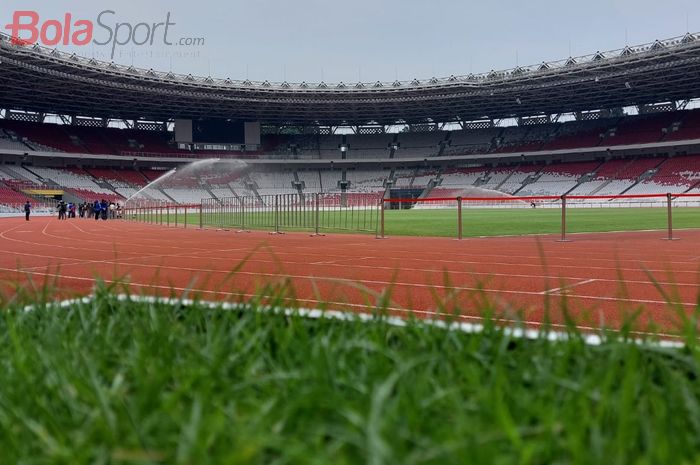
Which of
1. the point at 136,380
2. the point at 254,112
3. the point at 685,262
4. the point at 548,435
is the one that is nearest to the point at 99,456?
the point at 136,380

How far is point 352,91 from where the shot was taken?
6019cm

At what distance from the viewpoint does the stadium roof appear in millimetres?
47031

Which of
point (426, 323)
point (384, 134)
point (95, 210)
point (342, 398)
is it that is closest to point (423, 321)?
point (426, 323)

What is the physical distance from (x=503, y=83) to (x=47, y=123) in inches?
1828

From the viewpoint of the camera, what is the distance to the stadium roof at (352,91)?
47.0 m

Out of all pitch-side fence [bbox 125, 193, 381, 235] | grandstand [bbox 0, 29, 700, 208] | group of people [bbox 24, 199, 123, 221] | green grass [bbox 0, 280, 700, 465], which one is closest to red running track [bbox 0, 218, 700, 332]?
green grass [bbox 0, 280, 700, 465]

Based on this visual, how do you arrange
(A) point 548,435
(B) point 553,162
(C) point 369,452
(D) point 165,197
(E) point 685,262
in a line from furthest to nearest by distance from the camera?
1. (B) point 553,162
2. (D) point 165,197
3. (E) point 685,262
4. (A) point 548,435
5. (C) point 369,452

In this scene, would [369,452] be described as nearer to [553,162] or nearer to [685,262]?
[685,262]

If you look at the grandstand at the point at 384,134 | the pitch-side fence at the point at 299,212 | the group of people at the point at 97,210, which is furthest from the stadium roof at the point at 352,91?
the pitch-side fence at the point at 299,212

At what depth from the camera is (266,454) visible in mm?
1299

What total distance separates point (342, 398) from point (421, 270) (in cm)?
681

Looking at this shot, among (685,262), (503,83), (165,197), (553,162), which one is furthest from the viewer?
(553,162)

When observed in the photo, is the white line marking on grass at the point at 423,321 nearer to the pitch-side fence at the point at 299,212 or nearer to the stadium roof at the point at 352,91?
the pitch-side fence at the point at 299,212

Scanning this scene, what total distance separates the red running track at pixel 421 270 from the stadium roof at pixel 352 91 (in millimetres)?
38895
